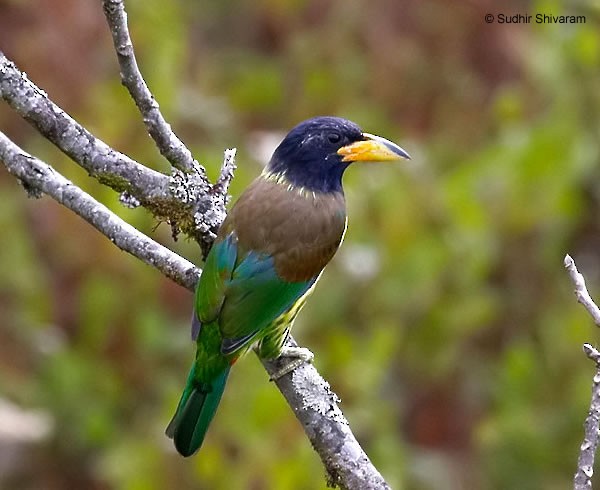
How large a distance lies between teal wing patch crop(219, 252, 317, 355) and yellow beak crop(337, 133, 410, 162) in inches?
16.7

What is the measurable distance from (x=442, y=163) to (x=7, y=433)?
2.40m

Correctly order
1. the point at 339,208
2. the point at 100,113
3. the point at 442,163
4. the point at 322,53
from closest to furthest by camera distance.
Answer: the point at 339,208, the point at 100,113, the point at 442,163, the point at 322,53

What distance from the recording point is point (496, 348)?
566 centimetres

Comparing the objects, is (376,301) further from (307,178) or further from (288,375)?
(288,375)

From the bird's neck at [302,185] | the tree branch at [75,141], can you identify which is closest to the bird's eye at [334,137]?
the bird's neck at [302,185]

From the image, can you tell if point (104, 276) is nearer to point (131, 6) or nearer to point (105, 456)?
point (105, 456)

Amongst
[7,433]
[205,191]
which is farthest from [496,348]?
[205,191]

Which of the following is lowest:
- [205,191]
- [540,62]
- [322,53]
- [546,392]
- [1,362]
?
[205,191]

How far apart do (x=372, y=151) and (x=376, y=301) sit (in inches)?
70.6

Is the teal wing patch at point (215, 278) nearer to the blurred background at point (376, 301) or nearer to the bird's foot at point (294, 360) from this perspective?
the bird's foot at point (294, 360)

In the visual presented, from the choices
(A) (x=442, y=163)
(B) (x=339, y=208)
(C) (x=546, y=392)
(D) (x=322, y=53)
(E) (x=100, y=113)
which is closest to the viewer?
(B) (x=339, y=208)

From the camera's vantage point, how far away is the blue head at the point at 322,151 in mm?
3588

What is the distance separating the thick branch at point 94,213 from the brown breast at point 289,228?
8.0 inches

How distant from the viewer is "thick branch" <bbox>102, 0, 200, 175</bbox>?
9.61 ft
